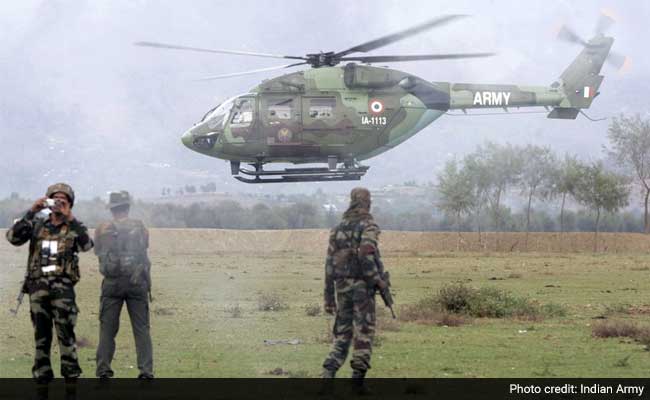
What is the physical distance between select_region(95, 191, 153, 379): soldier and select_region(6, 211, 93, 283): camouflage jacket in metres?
0.89

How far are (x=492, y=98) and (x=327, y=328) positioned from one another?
834 centimetres

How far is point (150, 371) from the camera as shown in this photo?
14172 mm

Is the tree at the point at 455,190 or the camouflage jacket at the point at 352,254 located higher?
the tree at the point at 455,190

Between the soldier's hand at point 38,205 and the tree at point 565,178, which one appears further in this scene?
the tree at point 565,178

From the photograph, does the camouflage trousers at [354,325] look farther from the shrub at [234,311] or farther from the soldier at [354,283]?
the shrub at [234,311]

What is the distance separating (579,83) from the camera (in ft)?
95.3

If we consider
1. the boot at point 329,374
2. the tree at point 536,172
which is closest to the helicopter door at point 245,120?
the boot at point 329,374

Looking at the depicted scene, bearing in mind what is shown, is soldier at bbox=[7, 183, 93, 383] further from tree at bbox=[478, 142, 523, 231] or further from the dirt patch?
tree at bbox=[478, 142, 523, 231]

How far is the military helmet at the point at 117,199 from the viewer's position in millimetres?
14172

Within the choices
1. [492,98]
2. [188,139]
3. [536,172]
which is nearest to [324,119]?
[188,139]

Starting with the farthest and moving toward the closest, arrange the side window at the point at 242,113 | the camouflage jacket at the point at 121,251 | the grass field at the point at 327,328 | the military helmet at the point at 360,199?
1. the side window at the point at 242,113
2. the grass field at the point at 327,328
3. the military helmet at the point at 360,199
4. the camouflage jacket at the point at 121,251

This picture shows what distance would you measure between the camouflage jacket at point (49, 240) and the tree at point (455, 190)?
66873mm
